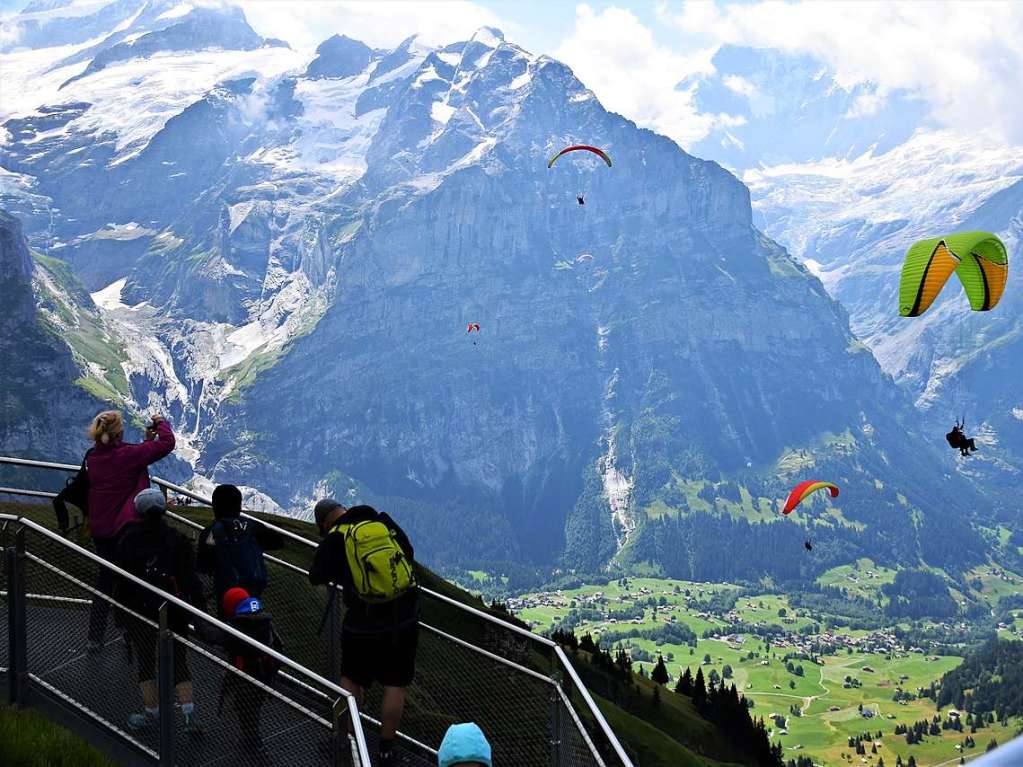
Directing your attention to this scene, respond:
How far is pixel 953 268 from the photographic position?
48469 mm

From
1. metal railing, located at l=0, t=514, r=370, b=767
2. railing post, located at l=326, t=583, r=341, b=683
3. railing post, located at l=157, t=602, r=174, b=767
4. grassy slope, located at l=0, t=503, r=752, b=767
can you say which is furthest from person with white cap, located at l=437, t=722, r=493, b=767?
railing post, located at l=326, t=583, r=341, b=683

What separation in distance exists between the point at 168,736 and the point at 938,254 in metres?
44.8

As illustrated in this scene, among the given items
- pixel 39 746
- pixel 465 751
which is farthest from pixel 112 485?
pixel 465 751

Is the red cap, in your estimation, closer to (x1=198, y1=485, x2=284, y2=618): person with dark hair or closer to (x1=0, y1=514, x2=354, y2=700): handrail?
(x1=198, y1=485, x2=284, y2=618): person with dark hair

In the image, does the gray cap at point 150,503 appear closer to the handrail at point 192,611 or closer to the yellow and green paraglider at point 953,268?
the handrail at point 192,611

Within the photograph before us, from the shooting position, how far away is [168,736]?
14180mm

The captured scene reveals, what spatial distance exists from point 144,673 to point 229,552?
11.4 ft

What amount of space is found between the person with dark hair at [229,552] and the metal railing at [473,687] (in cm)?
83

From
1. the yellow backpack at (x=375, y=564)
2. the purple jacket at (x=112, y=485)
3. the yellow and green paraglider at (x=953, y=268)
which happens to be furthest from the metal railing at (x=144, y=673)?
the yellow and green paraglider at (x=953, y=268)

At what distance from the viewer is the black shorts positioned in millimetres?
16672

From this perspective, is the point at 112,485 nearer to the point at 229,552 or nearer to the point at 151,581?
the point at 229,552

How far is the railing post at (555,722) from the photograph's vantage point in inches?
660

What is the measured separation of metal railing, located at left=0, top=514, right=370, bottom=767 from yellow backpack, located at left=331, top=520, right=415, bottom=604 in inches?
66.5

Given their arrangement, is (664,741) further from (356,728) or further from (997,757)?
(997,757)
